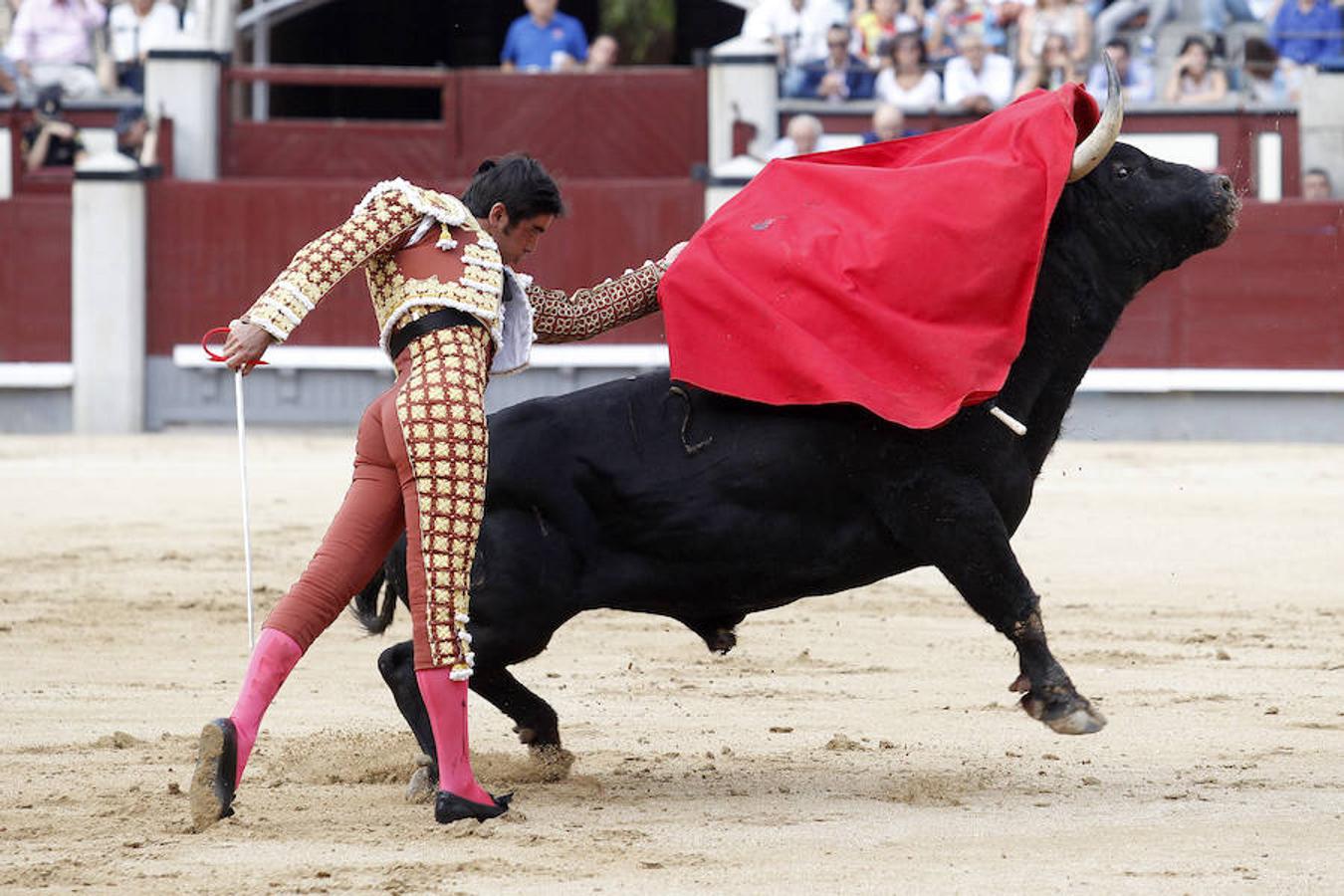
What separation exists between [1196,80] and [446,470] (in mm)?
8880

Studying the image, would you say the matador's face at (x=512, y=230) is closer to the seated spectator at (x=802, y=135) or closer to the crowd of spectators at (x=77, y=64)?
the seated spectator at (x=802, y=135)

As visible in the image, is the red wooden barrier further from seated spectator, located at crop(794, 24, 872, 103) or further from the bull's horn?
the bull's horn

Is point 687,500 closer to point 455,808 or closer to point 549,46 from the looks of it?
point 455,808

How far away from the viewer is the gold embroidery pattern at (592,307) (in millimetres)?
3994

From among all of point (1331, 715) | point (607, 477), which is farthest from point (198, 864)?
point (1331, 715)

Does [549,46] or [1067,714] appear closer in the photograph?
[1067,714]

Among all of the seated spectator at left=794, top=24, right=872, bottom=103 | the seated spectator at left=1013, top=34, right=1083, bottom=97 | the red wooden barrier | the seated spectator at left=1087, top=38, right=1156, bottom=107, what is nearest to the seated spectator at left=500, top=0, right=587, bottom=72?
the red wooden barrier

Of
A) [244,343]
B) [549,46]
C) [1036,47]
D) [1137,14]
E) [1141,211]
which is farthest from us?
[549,46]

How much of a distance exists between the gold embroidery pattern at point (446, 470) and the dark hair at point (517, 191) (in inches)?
9.9

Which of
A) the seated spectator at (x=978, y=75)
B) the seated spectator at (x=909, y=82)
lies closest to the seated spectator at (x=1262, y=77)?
the seated spectator at (x=978, y=75)

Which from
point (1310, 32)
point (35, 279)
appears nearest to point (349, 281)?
point (35, 279)

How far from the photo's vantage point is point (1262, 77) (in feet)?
39.9

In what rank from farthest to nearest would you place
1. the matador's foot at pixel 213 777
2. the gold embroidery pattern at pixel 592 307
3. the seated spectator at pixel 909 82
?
the seated spectator at pixel 909 82 < the gold embroidery pattern at pixel 592 307 < the matador's foot at pixel 213 777

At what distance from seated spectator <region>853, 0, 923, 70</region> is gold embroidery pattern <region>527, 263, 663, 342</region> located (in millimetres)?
8371
